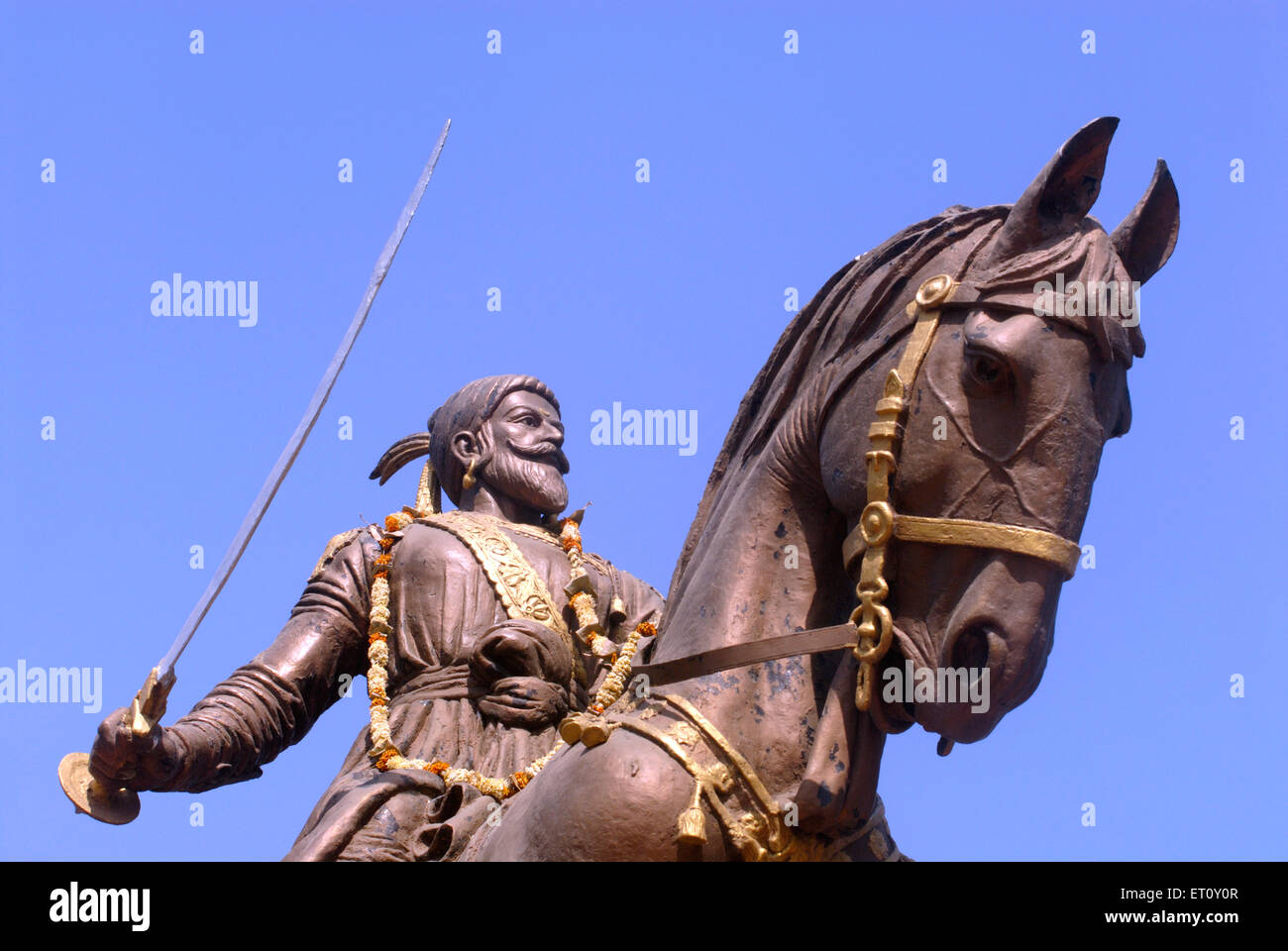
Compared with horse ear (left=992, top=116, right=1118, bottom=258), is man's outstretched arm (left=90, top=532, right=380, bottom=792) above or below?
below

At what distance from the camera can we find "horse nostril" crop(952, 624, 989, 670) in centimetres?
521

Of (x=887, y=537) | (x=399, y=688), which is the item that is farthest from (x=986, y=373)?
(x=399, y=688)

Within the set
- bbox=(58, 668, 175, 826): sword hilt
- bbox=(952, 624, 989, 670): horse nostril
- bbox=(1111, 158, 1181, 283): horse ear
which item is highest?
bbox=(1111, 158, 1181, 283): horse ear

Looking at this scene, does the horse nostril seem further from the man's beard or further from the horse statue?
the man's beard

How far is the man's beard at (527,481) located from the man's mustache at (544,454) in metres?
0.01

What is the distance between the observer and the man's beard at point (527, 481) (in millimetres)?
8742

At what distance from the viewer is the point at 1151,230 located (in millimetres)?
5637

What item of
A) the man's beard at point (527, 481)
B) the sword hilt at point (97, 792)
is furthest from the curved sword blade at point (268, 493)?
the man's beard at point (527, 481)

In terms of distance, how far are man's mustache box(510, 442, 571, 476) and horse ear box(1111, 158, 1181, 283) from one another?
3.81 metres

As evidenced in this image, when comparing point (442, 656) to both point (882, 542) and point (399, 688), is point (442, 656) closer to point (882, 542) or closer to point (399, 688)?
point (399, 688)

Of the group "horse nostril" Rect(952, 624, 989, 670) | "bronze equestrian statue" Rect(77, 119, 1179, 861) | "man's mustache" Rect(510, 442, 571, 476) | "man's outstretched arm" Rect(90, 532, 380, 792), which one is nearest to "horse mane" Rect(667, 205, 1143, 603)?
"bronze equestrian statue" Rect(77, 119, 1179, 861)

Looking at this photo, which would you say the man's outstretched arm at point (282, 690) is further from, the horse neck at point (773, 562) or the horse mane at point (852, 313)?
the horse neck at point (773, 562)

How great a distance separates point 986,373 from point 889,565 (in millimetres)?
627
